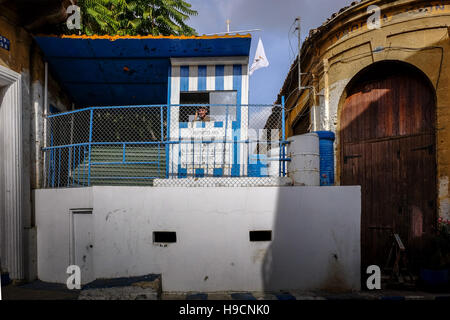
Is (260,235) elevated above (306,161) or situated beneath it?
situated beneath

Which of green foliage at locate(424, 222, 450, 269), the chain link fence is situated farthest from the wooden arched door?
the chain link fence

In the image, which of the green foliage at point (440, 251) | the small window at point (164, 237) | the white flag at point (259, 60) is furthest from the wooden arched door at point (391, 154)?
the small window at point (164, 237)

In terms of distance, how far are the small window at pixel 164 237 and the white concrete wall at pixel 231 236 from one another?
0.33 feet

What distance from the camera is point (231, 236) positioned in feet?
15.7

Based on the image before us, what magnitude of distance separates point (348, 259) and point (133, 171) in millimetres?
5077

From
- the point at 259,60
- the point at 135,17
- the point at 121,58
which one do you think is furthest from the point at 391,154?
the point at 135,17

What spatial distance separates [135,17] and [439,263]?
11.8 m

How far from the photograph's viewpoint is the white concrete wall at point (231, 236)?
4723mm

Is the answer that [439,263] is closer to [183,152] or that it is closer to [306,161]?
[306,161]

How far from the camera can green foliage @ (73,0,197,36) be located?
8.19 metres

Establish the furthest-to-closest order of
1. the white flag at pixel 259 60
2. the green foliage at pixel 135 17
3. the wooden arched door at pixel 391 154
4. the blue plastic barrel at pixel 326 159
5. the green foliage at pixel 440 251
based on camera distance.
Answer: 1. the white flag at pixel 259 60
2. the green foliage at pixel 135 17
3. the wooden arched door at pixel 391 154
4. the green foliage at pixel 440 251
5. the blue plastic barrel at pixel 326 159

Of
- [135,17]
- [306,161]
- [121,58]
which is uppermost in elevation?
[135,17]

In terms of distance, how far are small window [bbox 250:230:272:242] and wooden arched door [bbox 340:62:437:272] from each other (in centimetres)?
331

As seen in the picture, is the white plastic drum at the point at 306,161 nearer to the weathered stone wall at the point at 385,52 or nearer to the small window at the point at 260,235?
the small window at the point at 260,235
